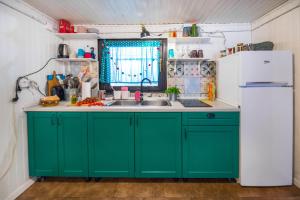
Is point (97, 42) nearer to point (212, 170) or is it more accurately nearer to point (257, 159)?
point (212, 170)

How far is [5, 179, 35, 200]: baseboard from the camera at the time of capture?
2253 mm

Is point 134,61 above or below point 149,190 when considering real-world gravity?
above

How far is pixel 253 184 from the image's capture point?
2.47 meters

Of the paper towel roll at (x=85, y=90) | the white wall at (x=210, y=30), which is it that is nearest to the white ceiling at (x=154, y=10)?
the white wall at (x=210, y=30)

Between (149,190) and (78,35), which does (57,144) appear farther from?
(78,35)

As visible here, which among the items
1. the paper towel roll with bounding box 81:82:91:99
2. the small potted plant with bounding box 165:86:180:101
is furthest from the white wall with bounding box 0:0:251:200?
the small potted plant with bounding box 165:86:180:101

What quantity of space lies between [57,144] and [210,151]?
1.75 metres

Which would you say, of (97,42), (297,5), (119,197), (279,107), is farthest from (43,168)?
(297,5)

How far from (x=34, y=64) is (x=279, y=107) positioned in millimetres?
2847

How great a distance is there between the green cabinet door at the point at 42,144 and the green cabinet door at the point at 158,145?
954 millimetres

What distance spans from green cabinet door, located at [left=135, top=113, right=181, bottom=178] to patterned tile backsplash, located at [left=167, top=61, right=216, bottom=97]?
3.20ft

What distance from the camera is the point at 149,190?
2.46m

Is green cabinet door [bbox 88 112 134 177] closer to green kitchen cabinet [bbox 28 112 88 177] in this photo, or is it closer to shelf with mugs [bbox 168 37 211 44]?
green kitchen cabinet [bbox 28 112 88 177]

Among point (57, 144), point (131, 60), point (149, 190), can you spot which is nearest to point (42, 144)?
point (57, 144)
